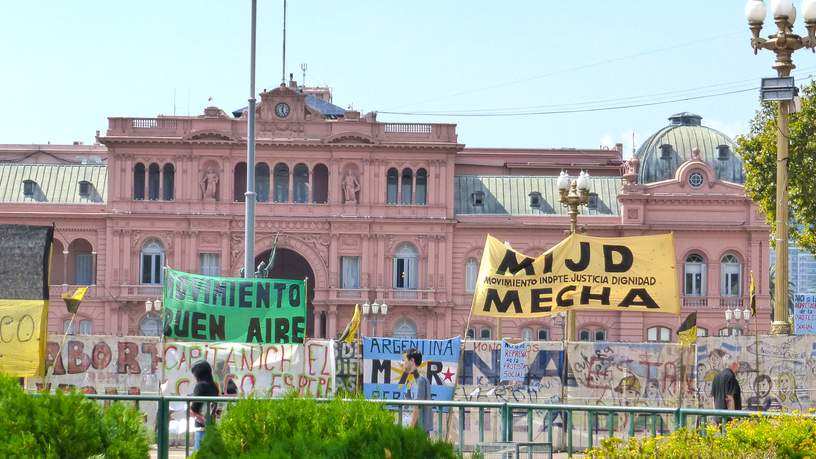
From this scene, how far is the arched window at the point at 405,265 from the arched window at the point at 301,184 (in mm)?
4629

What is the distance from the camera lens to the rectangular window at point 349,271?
2859 inches

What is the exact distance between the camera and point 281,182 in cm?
7381

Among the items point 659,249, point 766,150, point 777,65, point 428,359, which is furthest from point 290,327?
point 766,150

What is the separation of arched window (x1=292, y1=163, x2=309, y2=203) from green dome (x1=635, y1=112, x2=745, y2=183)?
14395mm

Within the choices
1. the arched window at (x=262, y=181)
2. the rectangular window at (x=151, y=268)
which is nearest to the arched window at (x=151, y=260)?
the rectangular window at (x=151, y=268)

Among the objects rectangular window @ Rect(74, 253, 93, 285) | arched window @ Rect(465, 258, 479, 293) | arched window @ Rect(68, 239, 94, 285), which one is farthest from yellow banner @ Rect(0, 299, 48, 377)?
rectangular window @ Rect(74, 253, 93, 285)

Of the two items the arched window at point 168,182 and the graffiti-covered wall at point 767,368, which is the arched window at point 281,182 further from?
the graffiti-covered wall at point 767,368

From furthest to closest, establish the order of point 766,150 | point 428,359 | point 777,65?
point 766,150, point 428,359, point 777,65

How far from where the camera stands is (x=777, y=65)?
25.5 metres

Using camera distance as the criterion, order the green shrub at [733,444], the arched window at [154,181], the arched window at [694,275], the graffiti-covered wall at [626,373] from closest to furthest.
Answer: the green shrub at [733,444]
the graffiti-covered wall at [626,373]
the arched window at [154,181]
the arched window at [694,275]

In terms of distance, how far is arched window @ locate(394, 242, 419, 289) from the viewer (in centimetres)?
7300

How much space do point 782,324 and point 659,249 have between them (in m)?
2.26

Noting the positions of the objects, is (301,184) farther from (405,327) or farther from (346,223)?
(405,327)

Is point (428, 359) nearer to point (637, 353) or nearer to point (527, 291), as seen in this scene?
point (527, 291)
